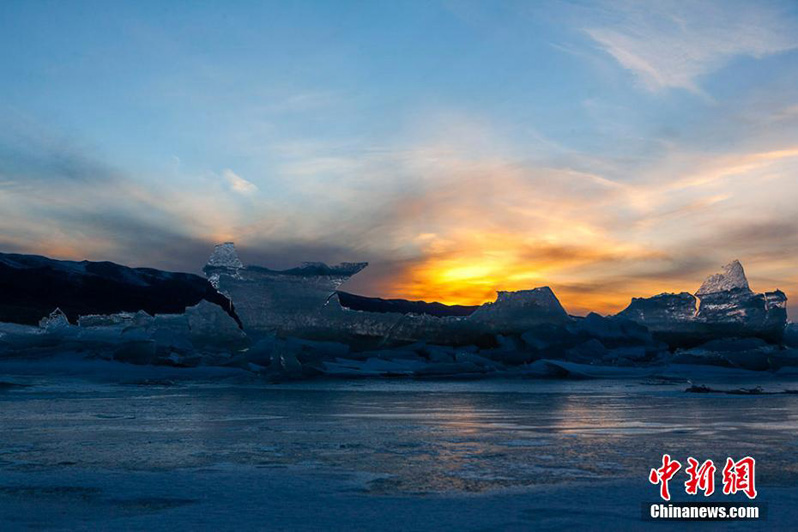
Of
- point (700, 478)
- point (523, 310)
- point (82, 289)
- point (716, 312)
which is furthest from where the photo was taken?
point (82, 289)

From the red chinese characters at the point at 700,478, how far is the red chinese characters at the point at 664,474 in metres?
0.05

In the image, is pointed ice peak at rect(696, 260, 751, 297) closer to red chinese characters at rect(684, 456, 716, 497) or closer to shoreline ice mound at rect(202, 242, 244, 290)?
shoreline ice mound at rect(202, 242, 244, 290)

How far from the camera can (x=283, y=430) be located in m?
4.47

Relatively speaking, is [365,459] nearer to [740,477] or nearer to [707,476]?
[707,476]

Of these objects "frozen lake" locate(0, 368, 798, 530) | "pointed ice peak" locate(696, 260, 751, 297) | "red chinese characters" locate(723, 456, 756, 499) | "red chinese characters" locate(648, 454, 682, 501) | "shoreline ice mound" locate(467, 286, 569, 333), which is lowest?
"frozen lake" locate(0, 368, 798, 530)

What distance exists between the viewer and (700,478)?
9.30ft

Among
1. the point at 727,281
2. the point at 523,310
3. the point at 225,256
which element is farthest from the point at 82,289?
the point at 727,281

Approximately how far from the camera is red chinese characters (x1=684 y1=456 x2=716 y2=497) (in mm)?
2694

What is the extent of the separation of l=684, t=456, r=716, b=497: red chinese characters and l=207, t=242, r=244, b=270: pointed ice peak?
1413 centimetres

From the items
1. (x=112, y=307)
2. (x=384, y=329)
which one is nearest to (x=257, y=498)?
(x=384, y=329)

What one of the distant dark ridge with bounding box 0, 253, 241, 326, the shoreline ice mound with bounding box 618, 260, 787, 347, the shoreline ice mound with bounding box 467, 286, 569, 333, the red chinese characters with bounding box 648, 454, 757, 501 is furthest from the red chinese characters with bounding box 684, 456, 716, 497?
the distant dark ridge with bounding box 0, 253, 241, 326

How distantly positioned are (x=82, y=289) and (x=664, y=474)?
162 feet

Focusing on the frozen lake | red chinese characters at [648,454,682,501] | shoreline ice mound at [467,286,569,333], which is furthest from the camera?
shoreline ice mound at [467,286,569,333]

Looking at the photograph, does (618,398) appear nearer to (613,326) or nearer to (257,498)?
(257,498)
